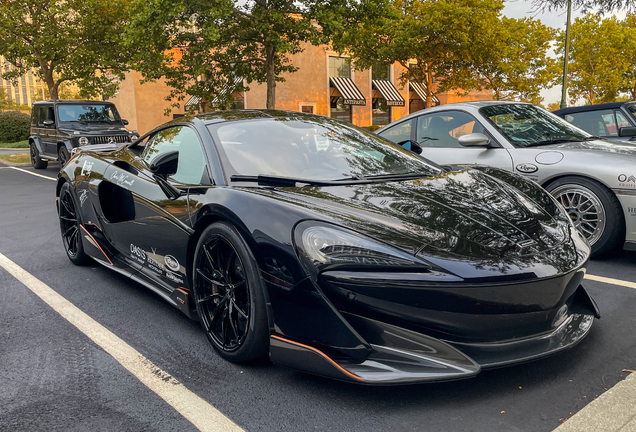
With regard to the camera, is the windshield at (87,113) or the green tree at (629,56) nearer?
the windshield at (87,113)

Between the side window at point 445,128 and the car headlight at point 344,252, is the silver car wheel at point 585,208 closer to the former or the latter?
the side window at point 445,128

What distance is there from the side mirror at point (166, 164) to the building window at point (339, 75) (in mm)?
31610

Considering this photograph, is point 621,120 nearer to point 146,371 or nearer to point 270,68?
point 146,371

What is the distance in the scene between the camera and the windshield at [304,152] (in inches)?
120

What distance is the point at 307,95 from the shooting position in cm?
3341

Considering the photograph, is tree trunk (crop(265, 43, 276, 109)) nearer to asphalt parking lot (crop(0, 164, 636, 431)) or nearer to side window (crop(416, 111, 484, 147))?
side window (crop(416, 111, 484, 147))

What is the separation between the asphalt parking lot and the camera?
2145mm

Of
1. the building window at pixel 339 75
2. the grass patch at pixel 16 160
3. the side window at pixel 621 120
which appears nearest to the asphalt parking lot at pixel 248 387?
the side window at pixel 621 120

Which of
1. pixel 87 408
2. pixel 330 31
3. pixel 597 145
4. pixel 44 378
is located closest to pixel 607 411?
pixel 87 408

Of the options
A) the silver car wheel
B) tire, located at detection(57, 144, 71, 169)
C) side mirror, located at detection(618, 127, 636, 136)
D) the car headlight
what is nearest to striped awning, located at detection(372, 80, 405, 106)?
tire, located at detection(57, 144, 71, 169)

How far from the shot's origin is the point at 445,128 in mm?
5641

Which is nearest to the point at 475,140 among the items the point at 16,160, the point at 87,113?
the point at 87,113

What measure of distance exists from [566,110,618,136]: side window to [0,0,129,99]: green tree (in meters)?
16.9

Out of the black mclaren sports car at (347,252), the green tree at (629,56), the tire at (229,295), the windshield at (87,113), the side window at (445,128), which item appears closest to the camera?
the black mclaren sports car at (347,252)
